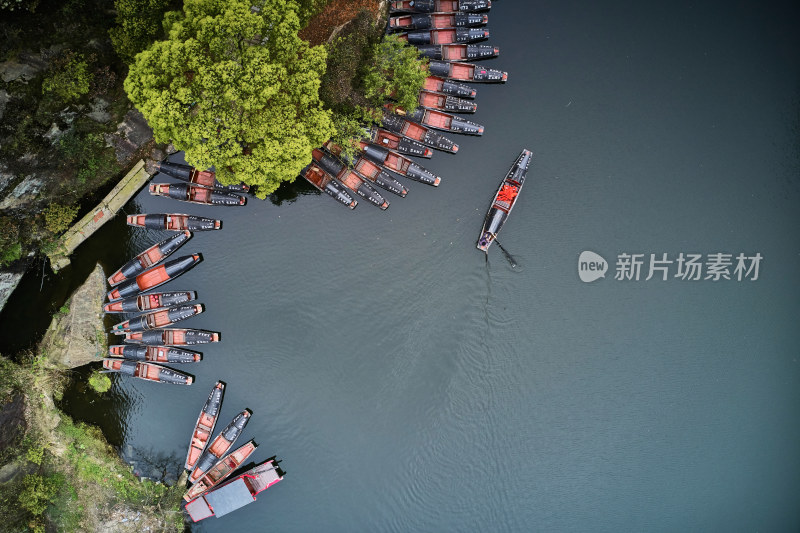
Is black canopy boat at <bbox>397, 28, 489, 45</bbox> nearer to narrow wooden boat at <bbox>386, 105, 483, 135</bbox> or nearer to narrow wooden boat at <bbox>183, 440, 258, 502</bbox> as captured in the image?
narrow wooden boat at <bbox>386, 105, 483, 135</bbox>

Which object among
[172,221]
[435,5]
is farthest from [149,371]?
[435,5]

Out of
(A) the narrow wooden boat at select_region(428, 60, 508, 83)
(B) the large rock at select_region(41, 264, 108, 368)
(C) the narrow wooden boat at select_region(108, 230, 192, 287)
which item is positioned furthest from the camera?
(B) the large rock at select_region(41, 264, 108, 368)

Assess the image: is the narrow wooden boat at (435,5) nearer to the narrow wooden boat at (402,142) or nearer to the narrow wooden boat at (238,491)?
the narrow wooden boat at (402,142)

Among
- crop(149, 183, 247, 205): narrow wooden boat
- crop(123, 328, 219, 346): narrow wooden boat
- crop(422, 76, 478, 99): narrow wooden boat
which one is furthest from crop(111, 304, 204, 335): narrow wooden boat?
crop(422, 76, 478, 99): narrow wooden boat

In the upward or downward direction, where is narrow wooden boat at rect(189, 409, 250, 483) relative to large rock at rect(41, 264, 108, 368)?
downward

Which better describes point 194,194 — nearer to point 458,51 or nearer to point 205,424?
point 205,424

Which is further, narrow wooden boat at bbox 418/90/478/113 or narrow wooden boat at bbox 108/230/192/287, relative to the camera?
narrow wooden boat at bbox 108/230/192/287

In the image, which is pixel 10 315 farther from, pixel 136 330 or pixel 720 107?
pixel 720 107
